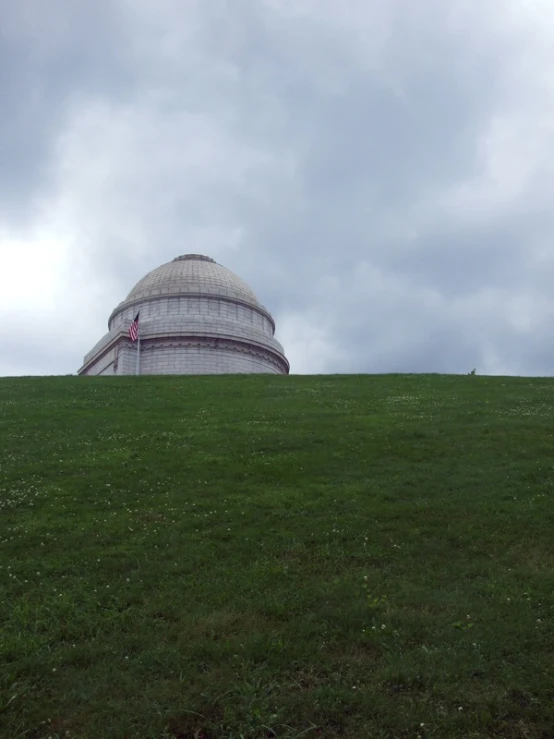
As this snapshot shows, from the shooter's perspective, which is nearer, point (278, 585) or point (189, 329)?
point (278, 585)

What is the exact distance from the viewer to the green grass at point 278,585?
609cm

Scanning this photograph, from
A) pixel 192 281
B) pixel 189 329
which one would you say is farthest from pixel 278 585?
pixel 192 281

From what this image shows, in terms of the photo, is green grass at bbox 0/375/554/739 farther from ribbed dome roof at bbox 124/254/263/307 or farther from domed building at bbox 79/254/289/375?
ribbed dome roof at bbox 124/254/263/307

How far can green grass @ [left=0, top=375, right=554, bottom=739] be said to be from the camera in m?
6.09

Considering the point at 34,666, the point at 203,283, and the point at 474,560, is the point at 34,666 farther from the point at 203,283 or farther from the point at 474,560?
the point at 203,283

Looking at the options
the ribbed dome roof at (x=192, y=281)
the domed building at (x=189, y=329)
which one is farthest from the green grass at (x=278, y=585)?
the ribbed dome roof at (x=192, y=281)

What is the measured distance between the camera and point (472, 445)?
609 inches

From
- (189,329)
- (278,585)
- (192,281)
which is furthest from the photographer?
(192,281)

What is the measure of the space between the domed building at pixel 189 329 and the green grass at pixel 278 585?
2828 cm

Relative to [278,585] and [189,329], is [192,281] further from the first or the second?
[278,585]

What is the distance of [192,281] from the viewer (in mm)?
52781

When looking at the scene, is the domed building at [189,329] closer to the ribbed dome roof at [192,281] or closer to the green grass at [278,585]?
the ribbed dome roof at [192,281]

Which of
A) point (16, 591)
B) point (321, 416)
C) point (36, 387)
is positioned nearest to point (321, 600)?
point (16, 591)

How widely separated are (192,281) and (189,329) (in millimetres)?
8302
